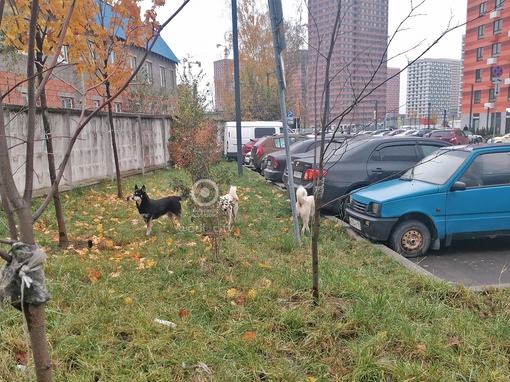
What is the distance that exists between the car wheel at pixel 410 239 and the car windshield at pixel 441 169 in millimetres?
754

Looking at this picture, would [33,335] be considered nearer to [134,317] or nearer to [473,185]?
[134,317]

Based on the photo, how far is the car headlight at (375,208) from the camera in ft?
19.1

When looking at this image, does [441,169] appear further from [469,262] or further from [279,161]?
[279,161]

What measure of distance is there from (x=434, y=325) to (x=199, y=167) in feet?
12.1

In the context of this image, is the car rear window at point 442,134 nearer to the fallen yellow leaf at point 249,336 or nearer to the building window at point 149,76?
the building window at point 149,76

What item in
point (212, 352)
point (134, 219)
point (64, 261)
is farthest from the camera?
point (134, 219)

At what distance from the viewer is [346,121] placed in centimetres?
382

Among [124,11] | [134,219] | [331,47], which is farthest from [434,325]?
[124,11]

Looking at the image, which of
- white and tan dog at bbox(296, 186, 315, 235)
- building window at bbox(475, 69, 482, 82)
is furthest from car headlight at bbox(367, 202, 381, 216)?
building window at bbox(475, 69, 482, 82)

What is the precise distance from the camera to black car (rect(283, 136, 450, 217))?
7.86m

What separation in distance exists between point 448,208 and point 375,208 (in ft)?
3.33

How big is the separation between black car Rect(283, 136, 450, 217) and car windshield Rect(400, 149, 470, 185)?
3.60 feet

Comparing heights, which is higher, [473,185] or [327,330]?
[473,185]

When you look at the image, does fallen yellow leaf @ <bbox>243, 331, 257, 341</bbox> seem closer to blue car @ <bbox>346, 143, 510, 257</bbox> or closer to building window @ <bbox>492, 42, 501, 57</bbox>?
blue car @ <bbox>346, 143, 510, 257</bbox>
